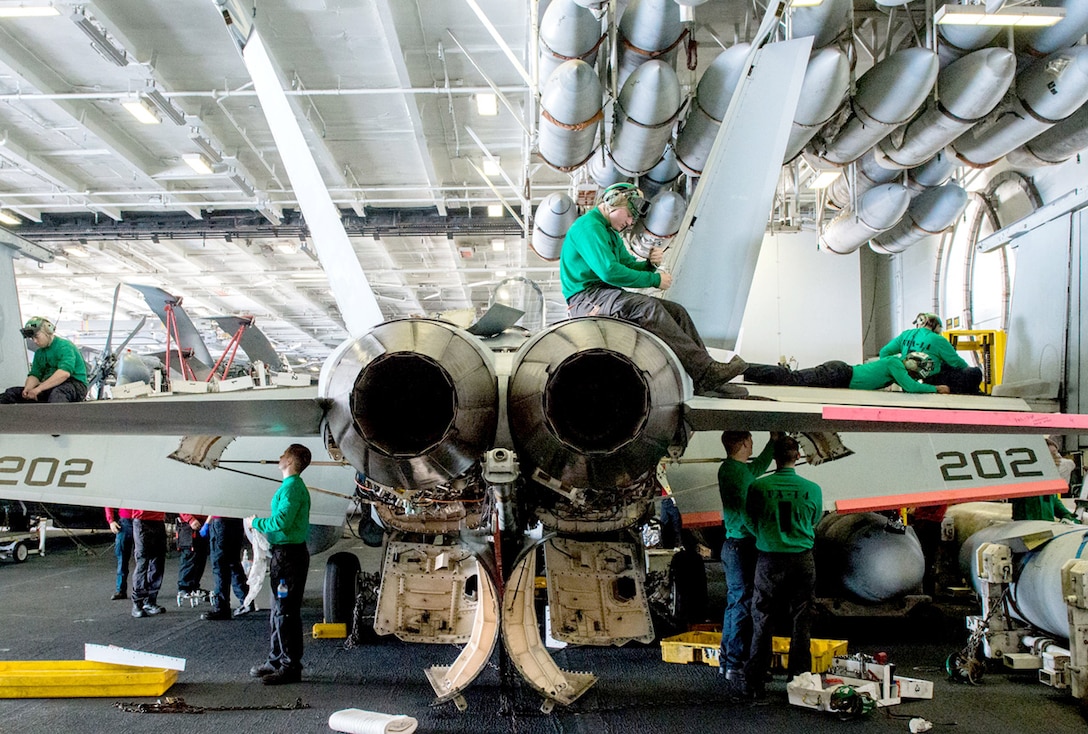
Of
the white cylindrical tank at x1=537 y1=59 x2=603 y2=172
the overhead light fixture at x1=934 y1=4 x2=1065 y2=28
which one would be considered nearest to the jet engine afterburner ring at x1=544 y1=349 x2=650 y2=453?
the white cylindrical tank at x1=537 y1=59 x2=603 y2=172

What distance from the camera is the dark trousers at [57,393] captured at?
5.79 m

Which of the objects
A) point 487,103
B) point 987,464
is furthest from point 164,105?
point 987,464

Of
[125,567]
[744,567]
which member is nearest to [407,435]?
[744,567]

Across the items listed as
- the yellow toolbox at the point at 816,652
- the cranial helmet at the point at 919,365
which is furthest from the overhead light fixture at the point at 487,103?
the yellow toolbox at the point at 816,652

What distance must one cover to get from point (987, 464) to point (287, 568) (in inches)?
192

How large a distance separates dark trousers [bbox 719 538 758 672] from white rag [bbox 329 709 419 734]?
2006mm

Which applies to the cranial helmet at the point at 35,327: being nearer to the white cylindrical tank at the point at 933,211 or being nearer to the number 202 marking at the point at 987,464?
the number 202 marking at the point at 987,464

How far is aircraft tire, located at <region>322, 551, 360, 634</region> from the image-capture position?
18.1 feet

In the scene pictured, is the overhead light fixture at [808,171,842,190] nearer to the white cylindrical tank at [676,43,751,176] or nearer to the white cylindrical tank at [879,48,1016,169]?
the white cylindrical tank at [879,48,1016,169]

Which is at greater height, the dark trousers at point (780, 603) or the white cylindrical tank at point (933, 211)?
the white cylindrical tank at point (933, 211)

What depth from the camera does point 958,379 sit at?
608 cm

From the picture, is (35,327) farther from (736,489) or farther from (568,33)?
(736,489)

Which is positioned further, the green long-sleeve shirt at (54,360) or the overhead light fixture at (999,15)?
the overhead light fixture at (999,15)

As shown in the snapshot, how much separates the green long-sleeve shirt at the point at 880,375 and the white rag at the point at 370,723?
11.7 feet
